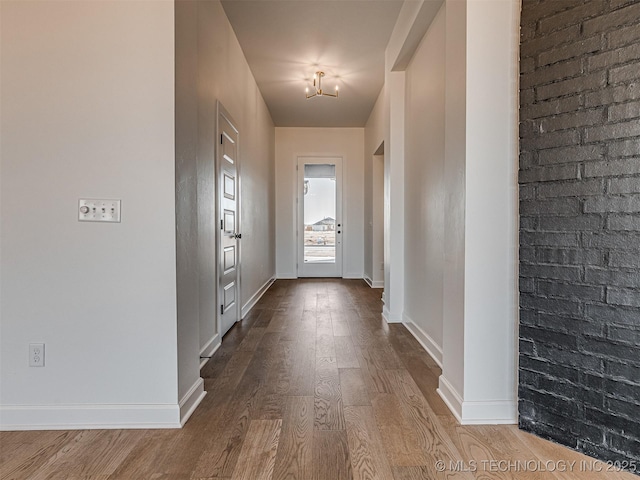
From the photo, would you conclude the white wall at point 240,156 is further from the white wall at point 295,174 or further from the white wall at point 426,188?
the white wall at point 426,188

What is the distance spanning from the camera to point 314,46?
3.94 metres

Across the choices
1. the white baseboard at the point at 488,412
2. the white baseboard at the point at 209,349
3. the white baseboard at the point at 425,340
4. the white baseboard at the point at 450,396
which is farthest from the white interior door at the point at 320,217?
the white baseboard at the point at 488,412

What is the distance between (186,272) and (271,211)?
4.61 m

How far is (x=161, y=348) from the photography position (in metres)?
1.80

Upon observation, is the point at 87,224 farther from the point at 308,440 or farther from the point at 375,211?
the point at 375,211

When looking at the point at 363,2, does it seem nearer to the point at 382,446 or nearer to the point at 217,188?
the point at 217,188

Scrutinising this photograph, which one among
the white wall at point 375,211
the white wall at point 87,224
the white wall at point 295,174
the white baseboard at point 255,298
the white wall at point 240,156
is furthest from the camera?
the white wall at point 295,174

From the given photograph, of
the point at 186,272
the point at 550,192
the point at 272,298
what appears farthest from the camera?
the point at 272,298

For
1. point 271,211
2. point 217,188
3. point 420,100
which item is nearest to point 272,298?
point 271,211

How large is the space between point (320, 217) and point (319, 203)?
10.4 inches

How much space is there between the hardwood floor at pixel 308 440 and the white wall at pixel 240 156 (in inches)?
29.3

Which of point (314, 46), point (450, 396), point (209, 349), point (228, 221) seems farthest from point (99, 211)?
point (314, 46)

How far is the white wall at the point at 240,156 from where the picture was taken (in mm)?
2637

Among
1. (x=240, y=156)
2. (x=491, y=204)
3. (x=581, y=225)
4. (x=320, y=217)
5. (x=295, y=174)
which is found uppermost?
(x=295, y=174)
